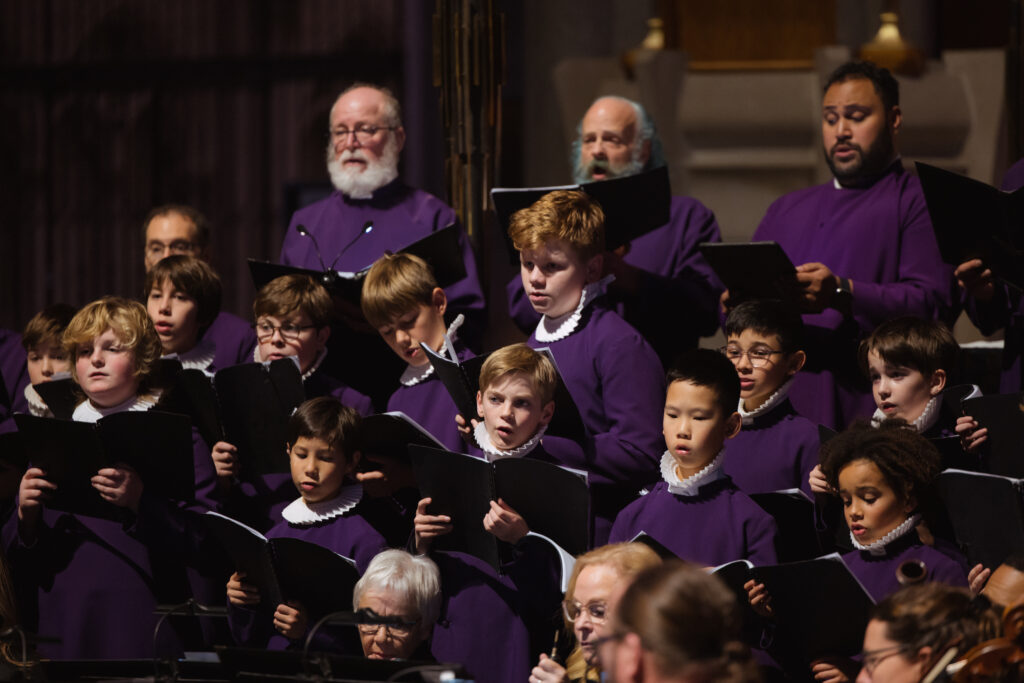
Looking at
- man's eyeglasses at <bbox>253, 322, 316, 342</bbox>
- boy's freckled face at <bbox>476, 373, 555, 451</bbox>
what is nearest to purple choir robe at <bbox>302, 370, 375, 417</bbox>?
man's eyeglasses at <bbox>253, 322, 316, 342</bbox>

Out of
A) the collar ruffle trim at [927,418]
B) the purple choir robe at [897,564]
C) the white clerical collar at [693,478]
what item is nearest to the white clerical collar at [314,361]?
the white clerical collar at [693,478]

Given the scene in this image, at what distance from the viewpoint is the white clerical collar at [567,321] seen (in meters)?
3.44

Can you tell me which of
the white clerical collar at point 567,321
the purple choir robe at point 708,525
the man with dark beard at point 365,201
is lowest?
the purple choir robe at point 708,525

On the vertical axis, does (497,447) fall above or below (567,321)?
below

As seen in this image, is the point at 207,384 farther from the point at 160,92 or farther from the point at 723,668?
the point at 160,92

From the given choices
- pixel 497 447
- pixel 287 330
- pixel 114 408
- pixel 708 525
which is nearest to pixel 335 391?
pixel 287 330

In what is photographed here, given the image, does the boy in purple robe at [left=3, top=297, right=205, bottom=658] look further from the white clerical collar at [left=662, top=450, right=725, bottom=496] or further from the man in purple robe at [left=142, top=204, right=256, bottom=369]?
the white clerical collar at [left=662, top=450, right=725, bottom=496]

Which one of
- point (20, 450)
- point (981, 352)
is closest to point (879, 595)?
point (981, 352)

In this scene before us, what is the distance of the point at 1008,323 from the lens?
12.0ft

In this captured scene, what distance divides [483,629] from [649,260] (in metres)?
1.34

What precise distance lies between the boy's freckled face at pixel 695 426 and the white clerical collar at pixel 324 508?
79 cm

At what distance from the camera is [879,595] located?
2822 mm

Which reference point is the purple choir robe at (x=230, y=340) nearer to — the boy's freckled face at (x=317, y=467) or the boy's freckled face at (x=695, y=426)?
the boy's freckled face at (x=317, y=467)

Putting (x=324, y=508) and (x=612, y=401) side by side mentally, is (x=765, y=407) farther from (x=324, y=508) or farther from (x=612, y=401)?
(x=324, y=508)
